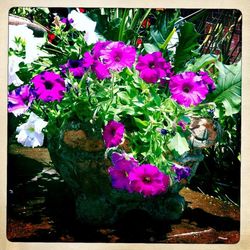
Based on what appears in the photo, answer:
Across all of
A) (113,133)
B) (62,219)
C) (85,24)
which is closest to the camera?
(113,133)

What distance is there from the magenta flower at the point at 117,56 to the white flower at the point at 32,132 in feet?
1.50

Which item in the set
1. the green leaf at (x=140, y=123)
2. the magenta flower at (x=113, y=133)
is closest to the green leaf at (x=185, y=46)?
the green leaf at (x=140, y=123)

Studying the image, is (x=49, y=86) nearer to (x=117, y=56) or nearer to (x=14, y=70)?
(x=14, y=70)

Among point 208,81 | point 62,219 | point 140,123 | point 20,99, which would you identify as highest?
point 208,81

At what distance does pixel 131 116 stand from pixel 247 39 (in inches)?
29.0

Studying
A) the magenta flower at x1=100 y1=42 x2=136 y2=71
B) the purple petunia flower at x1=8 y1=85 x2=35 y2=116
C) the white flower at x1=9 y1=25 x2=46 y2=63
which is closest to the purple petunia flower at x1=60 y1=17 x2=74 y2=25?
the white flower at x1=9 y1=25 x2=46 y2=63

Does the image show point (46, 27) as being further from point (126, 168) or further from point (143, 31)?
point (126, 168)

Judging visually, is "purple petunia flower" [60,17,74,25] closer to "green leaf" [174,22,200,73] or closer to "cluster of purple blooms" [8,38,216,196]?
"cluster of purple blooms" [8,38,216,196]

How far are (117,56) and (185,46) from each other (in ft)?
1.21

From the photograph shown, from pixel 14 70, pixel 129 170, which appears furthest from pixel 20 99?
pixel 129 170

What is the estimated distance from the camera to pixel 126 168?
3344 mm

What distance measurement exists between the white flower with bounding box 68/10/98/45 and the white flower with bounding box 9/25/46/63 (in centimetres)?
20

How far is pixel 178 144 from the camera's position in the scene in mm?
3332

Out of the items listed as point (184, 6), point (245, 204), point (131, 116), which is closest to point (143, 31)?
point (184, 6)
